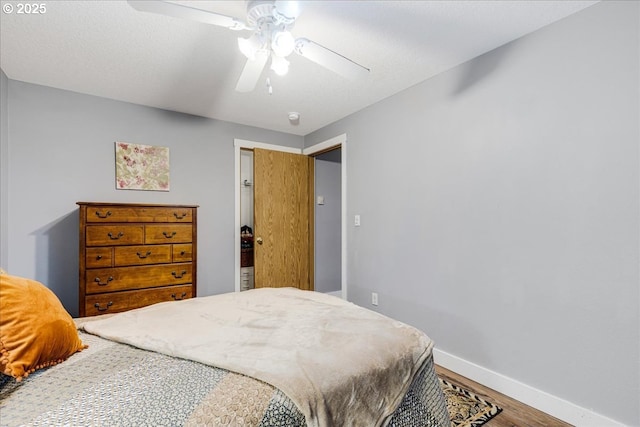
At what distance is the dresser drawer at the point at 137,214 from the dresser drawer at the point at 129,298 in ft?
1.96

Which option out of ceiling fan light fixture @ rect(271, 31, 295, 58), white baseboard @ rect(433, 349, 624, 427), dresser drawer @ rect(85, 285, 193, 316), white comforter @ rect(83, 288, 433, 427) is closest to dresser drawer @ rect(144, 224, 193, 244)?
dresser drawer @ rect(85, 285, 193, 316)

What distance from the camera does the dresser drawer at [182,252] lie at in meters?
2.65

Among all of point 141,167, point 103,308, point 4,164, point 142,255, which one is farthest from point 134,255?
point 4,164

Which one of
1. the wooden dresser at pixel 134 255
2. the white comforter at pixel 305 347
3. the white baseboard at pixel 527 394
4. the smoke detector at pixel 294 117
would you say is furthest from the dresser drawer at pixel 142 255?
the white baseboard at pixel 527 394

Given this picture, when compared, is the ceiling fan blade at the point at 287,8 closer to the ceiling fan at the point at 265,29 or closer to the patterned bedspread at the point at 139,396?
the ceiling fan at the point at 265,29

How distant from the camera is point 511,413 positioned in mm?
1779

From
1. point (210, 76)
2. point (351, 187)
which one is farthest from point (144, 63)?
point (351, 187)

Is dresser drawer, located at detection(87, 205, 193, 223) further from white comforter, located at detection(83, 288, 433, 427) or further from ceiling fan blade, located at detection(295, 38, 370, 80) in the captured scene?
ceiling fan blade, located at detection(295, 38, 370, 80)

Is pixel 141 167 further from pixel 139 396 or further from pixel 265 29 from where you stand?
pixel 139 396

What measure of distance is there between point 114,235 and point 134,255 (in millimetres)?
222

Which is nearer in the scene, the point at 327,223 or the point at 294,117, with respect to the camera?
the point at 294,117

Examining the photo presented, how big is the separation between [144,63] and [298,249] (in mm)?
2591

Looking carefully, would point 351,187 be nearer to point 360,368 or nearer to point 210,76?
point 210,76

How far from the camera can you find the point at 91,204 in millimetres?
2309
